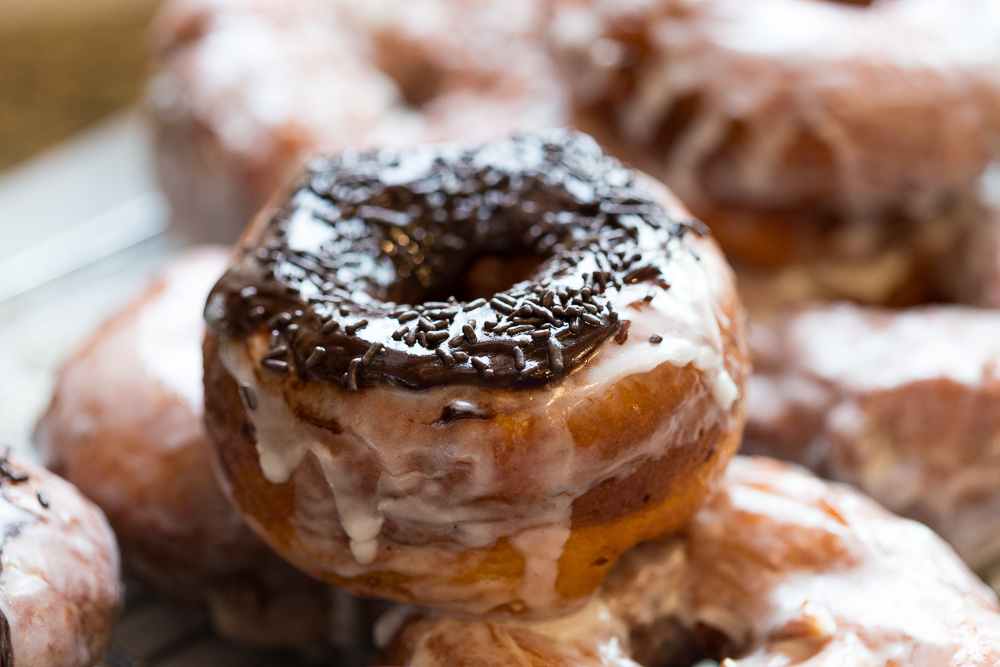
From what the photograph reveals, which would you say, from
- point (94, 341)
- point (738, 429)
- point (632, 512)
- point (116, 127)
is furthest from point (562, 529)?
point (116, 127)

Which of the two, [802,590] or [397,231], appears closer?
[802,590]

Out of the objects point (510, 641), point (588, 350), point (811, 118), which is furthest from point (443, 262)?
point (811, 118)

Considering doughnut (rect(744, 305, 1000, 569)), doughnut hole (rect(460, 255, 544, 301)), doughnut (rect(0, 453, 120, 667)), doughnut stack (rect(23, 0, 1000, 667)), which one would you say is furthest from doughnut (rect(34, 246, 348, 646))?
doughnut (rect(744, 305, 1000, 569))

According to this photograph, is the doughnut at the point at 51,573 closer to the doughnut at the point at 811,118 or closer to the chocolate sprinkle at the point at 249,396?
the chocolate sprinkle at the point at 249,396

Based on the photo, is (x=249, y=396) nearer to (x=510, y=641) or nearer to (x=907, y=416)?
(x=510, y=641)

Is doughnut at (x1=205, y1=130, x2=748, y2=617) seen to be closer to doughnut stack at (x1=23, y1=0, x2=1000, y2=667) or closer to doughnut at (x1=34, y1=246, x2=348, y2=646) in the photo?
doughnut stack at (x1=23, y1=0, x2=1000, y2=667)

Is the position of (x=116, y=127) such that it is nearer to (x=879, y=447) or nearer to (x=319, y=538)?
(x=319, y=538)

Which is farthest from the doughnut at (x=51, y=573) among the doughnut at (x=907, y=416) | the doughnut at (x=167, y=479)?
the doughnut at (x=907, y=416)
